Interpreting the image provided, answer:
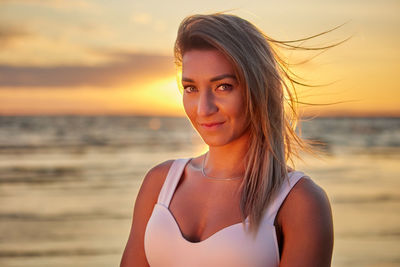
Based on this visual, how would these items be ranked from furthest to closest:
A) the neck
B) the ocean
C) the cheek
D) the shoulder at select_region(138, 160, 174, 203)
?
the ocean
the shoulder at select_region(138, 160, 174, 203)
the neck
the cheek

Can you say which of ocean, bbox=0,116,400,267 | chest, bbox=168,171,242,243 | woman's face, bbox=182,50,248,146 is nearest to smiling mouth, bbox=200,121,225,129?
woman's face, bbox=182,50,248,146

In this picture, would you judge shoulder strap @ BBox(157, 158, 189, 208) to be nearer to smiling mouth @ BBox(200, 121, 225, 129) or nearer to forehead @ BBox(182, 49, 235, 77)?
smiling mouth @ BBox(200, 121, 225, 129)

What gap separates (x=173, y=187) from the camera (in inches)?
115

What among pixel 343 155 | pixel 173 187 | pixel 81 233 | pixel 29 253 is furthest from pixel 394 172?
pixel 173 187

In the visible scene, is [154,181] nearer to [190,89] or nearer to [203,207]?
[203,207]

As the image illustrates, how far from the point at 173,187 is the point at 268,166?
1.60 feet

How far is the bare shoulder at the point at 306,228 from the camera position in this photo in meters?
2.50

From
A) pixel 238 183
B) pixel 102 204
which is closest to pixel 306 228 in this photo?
pixel 238 183

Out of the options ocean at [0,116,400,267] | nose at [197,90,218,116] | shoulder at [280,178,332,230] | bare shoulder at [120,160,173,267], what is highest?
nose at [197,90,218,116]

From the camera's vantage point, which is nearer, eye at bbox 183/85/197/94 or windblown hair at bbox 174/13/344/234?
windblown hair at bbox 174/13/344/234

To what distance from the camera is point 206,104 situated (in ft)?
8.68

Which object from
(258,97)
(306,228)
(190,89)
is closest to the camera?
(306,228)

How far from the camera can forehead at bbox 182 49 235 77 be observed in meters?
2.64

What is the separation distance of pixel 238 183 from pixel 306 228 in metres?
0.45
